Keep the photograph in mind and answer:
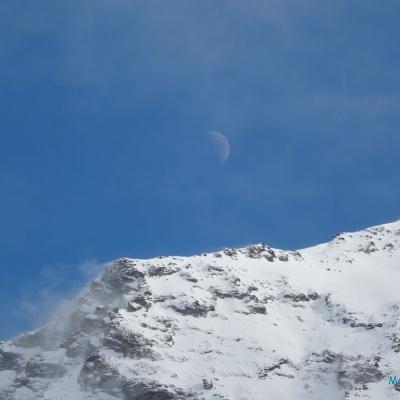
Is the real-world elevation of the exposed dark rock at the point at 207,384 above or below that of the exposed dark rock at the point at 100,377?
below

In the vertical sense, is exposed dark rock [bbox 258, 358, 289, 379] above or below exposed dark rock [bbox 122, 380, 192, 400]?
above

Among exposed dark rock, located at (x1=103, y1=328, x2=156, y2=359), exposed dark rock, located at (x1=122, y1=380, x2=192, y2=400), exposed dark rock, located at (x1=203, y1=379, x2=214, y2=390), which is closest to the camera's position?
exposed dark rock, located at (x1=122, y1=380, x2=192, y2=400)

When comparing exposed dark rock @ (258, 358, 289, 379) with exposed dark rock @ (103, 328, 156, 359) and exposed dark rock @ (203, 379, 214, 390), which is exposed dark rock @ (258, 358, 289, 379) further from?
exposed dark rock @ (103, 328, 156, 359)

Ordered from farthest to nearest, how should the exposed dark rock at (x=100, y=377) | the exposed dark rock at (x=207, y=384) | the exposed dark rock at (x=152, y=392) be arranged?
1. the exposed dark rock at (x=100, y=377)
2. the exposed dark rock at (x=207, y=384)
3. the exposed dark rock at (x=152, y=392)

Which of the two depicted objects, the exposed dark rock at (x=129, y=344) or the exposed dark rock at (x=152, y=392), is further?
the exposed dark rock at (x=129, y=344)

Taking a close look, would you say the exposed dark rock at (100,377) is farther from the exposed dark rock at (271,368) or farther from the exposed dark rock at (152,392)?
the exposed dark rock at (271,368)

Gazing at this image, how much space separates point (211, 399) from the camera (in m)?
176

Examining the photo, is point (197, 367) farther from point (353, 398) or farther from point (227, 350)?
point (353, 398)

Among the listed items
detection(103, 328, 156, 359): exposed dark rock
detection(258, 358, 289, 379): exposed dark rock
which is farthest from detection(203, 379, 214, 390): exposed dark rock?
detection(103, 328, 156, 359): exposed dark rock

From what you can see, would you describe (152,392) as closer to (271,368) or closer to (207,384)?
(207,384)

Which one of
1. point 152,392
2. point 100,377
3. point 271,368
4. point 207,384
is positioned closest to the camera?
point 207,384

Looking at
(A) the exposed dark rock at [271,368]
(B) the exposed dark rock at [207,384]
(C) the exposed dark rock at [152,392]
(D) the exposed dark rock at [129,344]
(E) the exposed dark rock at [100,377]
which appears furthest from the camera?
(D) the exposed dark rock at [129,344]

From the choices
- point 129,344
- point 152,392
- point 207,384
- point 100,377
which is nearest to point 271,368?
point 207,384

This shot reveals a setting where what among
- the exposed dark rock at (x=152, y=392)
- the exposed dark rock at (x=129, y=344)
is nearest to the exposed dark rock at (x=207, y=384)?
the exposed dark rock at (x=152, y=392)
